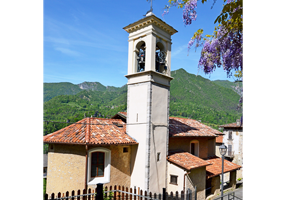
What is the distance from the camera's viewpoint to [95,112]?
26.6 feet

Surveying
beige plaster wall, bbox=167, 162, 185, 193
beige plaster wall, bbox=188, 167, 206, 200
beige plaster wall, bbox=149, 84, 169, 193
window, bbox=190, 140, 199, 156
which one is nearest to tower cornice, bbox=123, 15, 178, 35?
beige plaster wall, bbox=149, 84, 169, 193

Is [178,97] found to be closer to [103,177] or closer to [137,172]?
[137,172]

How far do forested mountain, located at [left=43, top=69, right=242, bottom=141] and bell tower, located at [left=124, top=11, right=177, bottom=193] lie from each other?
3.95 feet

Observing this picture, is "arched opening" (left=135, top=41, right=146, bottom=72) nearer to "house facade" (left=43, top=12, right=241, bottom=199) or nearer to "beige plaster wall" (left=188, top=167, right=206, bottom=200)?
"house facade" (left=43, top=12, right=241, bottom=199)

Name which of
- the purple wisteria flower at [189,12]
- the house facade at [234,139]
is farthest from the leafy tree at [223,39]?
the house facade at [234,139]

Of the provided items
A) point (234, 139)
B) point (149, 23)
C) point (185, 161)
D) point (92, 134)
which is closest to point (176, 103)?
point (234, 139)

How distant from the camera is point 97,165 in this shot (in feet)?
17.1

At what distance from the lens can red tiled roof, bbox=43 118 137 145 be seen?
197 inches

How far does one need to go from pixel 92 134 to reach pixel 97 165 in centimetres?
79

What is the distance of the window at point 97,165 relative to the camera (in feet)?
16.9

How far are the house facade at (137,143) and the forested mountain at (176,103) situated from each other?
3.30 feet
